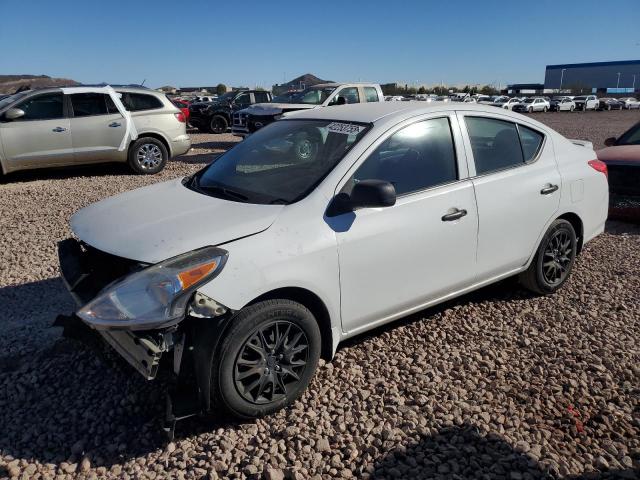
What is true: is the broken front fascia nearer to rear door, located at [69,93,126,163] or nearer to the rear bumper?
rear door, located at [69,93,126,163]

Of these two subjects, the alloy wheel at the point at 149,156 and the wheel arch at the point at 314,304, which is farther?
the alloy wheel at the point at 149,156

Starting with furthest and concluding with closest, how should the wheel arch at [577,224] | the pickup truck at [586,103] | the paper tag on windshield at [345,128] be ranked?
the pickup truck at [586,103], the wheel arch at [577,224], the paper tag on windshield at [345,128]

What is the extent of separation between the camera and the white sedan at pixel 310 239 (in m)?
2.63

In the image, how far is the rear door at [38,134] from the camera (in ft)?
30.6

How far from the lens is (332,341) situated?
3.18 meters

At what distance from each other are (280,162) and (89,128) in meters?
7.46

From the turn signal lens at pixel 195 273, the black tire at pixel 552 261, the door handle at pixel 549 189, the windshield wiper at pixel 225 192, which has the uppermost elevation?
the windshield wiper at pixel 225 192

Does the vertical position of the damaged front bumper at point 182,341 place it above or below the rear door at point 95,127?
below

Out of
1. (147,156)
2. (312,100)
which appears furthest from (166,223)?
(312,100)

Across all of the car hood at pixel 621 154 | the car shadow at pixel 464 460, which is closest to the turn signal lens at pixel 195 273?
the car shadow at pixel 464 460

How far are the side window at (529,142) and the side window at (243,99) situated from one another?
17.8 m

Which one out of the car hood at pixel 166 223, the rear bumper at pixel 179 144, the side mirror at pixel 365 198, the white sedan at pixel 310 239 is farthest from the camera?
the rear bumper at pixel 179 144

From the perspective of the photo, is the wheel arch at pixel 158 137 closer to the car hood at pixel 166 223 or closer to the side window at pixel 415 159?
the car hood at pixel 166 223

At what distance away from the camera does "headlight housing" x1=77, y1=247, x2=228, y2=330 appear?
251 cm
